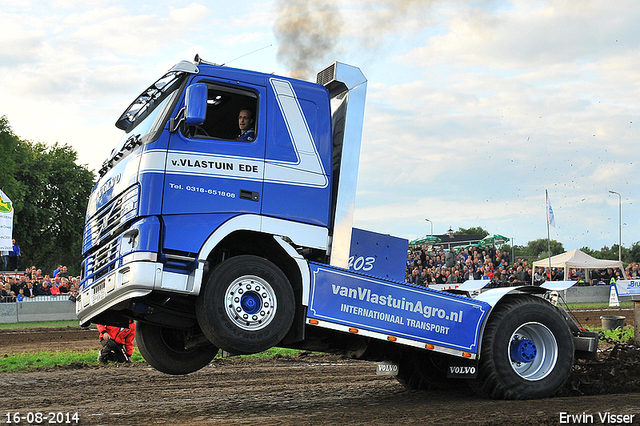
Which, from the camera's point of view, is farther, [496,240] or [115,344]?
[496,240]

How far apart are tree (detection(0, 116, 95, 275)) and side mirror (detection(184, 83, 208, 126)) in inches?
1788

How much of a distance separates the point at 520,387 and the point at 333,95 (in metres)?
3.91

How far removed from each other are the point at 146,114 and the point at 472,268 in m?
16.8

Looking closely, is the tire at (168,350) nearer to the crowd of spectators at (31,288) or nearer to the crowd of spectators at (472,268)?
the crowd of spectators at (472,268)

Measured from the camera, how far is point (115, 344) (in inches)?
452

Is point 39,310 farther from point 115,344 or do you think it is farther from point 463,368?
point 463,368

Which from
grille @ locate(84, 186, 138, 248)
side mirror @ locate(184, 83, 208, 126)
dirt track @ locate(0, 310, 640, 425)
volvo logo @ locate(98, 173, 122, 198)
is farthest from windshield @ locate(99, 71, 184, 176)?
dirt track @ locate(0, 310, 640, 425)

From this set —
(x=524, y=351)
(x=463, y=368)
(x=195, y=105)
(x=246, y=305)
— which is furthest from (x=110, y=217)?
(x=524, y=351)

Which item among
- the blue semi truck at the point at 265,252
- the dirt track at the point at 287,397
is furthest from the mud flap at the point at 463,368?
the dirt track at the point at 287,397

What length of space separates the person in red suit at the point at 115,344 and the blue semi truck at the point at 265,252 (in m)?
4.33

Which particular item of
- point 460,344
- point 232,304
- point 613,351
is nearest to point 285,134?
point 232,304

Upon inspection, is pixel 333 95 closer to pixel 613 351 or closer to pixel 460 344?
pixel 460 344

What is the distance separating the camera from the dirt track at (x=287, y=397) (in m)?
6.32

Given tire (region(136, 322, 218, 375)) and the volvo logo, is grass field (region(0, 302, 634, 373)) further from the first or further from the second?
the volvo logo
